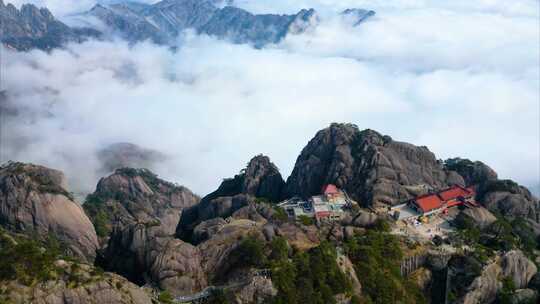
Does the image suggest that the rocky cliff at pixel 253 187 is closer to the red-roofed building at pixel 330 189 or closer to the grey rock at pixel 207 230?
the red-roofed building at pixel 330 189

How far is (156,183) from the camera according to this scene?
183m

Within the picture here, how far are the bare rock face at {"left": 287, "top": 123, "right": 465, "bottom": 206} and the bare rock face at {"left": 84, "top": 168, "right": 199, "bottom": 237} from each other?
153 feet

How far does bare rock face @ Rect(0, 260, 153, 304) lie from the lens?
57188 mm

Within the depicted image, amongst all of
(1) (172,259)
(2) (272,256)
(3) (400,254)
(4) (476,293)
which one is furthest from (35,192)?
(4) (476,293)

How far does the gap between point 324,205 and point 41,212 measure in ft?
188

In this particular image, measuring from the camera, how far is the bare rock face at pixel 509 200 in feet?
318

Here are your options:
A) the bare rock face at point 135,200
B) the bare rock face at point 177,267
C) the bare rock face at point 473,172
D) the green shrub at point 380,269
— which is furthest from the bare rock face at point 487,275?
the bare rock face at point 135,200

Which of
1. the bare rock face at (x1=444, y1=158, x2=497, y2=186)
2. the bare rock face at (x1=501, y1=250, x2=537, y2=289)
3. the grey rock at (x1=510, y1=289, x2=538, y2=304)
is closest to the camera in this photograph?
the grey rock at (x1=510, y1=289, x2=538, y2=304)

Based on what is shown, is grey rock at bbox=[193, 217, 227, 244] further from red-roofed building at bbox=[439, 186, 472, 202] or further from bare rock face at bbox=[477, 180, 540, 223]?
bare rock face at bbox=[477, 180, 540, 223]

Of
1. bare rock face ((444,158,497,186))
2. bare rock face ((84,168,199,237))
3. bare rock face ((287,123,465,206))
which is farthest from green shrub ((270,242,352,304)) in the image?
bare rock face ((84,168,199,237))

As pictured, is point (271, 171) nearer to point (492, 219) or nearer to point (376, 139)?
point (376, 139)

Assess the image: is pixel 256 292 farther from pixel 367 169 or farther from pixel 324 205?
pixel 367 169

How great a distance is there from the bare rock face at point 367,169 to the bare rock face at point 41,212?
143 ft

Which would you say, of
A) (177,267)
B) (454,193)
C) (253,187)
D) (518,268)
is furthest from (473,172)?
(177,267)
